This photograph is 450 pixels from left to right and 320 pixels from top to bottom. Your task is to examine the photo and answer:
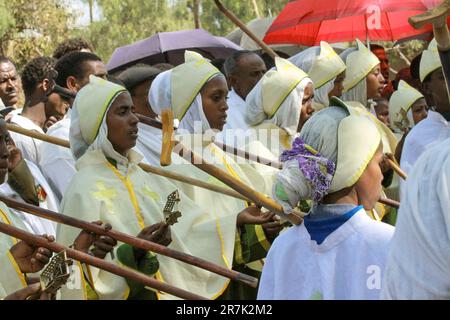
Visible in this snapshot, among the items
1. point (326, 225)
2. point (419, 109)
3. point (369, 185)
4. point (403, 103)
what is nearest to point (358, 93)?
point (403, 103)

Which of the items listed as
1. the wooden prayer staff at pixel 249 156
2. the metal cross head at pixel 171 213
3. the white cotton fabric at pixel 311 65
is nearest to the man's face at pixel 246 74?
the white cotton fabric at pixel 311 65

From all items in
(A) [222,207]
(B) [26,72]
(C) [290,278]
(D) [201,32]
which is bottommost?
(D) [201,32]

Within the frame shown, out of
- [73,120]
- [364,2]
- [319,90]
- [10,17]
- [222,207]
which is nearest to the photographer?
[73,120]

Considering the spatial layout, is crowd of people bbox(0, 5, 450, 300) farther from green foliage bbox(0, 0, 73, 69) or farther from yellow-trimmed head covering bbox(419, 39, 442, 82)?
green foliage bbox(0, 0, 73, 69)

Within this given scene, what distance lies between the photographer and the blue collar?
14.5 feet

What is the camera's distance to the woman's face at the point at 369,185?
4.50 m

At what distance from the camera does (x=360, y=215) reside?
4410 millimetres

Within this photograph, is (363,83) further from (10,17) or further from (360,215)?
(10,17)

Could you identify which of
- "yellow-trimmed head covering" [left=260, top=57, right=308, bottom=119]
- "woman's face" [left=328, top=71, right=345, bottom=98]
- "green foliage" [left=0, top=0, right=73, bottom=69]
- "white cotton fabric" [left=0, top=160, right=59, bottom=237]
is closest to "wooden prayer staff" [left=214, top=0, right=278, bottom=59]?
"woman's face" [left=328, top=71, right=345, bottom=98]

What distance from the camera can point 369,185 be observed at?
4.51 meters

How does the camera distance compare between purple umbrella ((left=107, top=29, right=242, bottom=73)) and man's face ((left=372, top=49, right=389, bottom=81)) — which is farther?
purple umbrella ((left=107, top=29, right=242, bottom=73))

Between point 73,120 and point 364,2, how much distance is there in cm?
569

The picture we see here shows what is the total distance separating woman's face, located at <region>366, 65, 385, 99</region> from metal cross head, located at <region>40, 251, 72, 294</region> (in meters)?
5.50

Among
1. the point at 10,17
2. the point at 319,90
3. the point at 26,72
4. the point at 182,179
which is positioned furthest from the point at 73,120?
the point at 10,17
